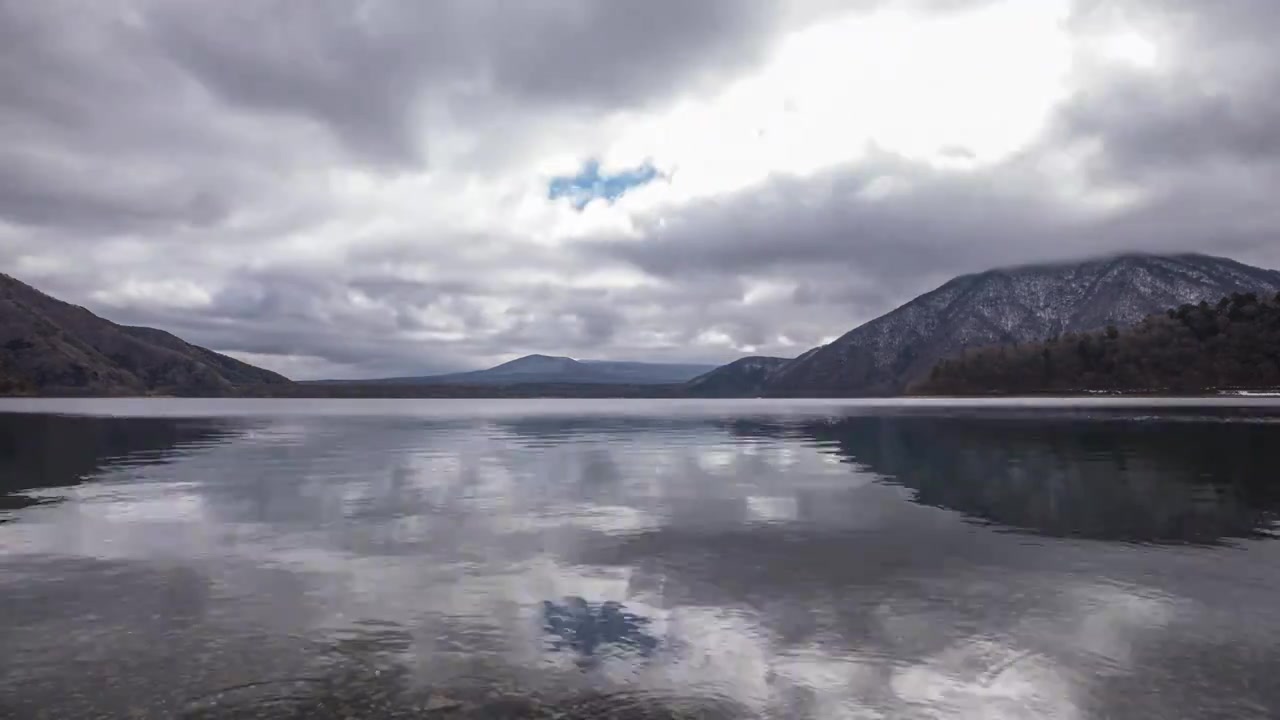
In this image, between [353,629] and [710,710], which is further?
[353,629]

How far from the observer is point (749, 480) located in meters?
57.1

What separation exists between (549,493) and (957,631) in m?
32.6

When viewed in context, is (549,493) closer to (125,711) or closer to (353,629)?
(353,629)

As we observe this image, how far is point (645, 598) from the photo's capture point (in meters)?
25.2

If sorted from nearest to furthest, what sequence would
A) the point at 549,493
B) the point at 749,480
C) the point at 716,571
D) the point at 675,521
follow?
the point at 716,571
the point at 675,521
the point at 549,493
the point at 749,480

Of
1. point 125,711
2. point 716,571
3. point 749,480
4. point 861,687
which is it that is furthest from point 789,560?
point 749,480

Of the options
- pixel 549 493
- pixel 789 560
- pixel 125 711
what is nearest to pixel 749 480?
pixel 549 493

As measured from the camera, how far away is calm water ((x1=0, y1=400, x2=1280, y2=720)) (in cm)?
1720

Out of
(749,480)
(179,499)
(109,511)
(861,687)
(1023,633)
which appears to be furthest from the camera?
(749,480)

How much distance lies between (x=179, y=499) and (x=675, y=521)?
31.0m

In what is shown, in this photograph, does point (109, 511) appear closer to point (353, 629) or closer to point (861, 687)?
point (353, 629)

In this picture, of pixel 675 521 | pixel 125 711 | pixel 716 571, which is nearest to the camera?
pixel 125 711

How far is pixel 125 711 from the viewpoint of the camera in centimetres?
1620

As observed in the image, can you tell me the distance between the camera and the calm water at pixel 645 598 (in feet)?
56.4
